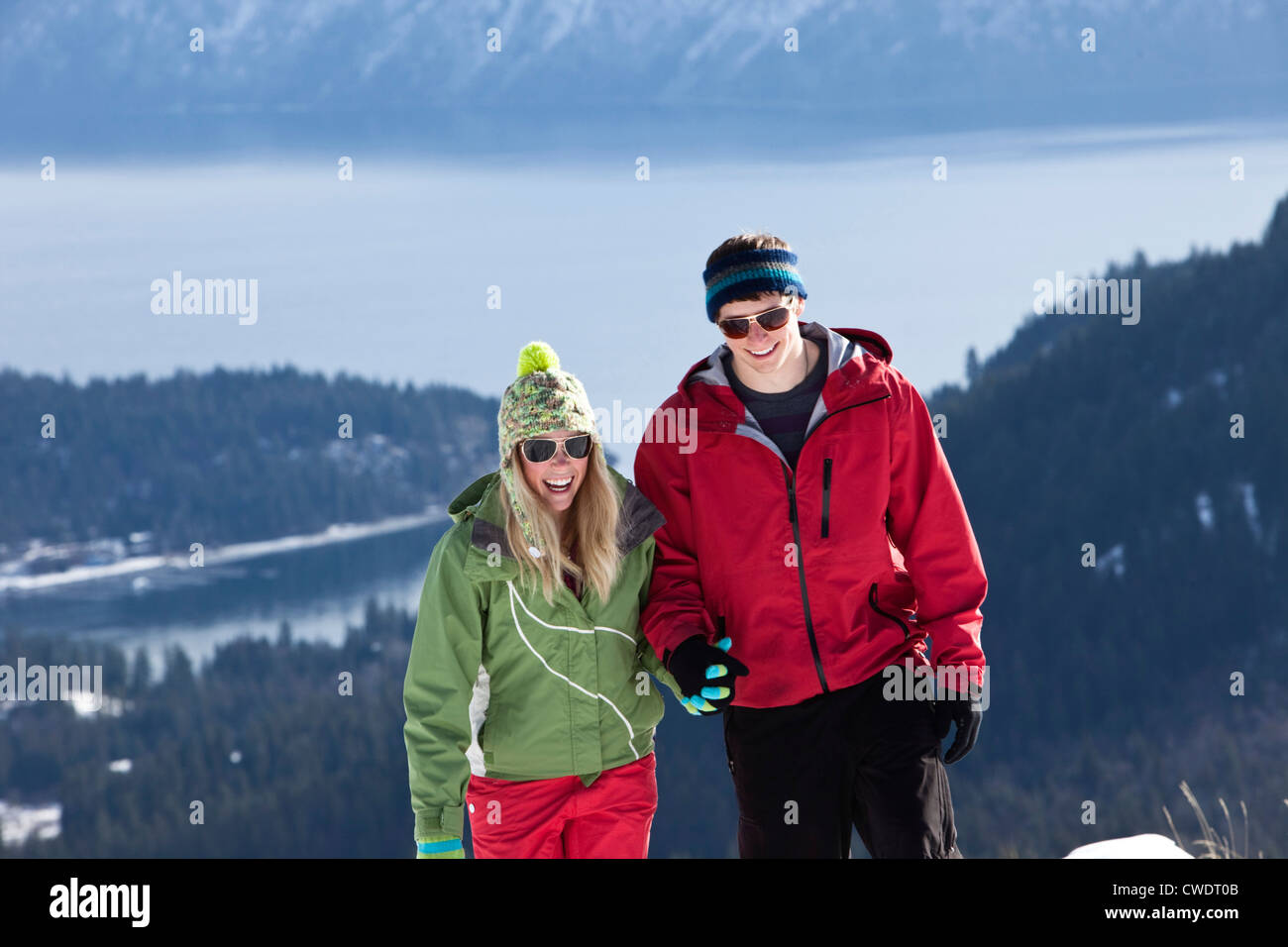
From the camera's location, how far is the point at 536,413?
9.93 ft

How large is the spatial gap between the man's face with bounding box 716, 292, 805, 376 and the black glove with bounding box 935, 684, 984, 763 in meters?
0.87

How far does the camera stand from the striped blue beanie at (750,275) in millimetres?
3111

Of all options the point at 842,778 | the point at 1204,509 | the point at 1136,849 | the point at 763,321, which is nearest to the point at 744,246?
the point at 763,321

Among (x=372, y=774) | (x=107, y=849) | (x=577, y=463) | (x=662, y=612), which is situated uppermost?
(x=577, y=463)

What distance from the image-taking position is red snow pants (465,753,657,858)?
3.03m

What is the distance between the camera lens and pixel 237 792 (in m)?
77.3

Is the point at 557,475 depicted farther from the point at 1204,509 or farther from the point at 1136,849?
the point at 1204,509

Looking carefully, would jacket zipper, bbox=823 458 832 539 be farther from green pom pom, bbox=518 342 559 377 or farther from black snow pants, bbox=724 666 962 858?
green pom pom, bbox=518 342 559 377

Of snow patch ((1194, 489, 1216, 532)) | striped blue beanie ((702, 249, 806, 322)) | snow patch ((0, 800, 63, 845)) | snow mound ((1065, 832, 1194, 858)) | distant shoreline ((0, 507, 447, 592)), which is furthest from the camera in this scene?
distant shoreline ((0, 507, 447, 592))

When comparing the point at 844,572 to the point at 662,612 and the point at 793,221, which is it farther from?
the point at 793,221

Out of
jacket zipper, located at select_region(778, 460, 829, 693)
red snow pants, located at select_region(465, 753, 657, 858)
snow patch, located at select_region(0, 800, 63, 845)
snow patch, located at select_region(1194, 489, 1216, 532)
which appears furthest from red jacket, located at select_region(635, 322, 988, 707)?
snow patch, located at select_region(1194, 489, 1216, 532)

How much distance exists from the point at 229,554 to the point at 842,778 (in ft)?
510
